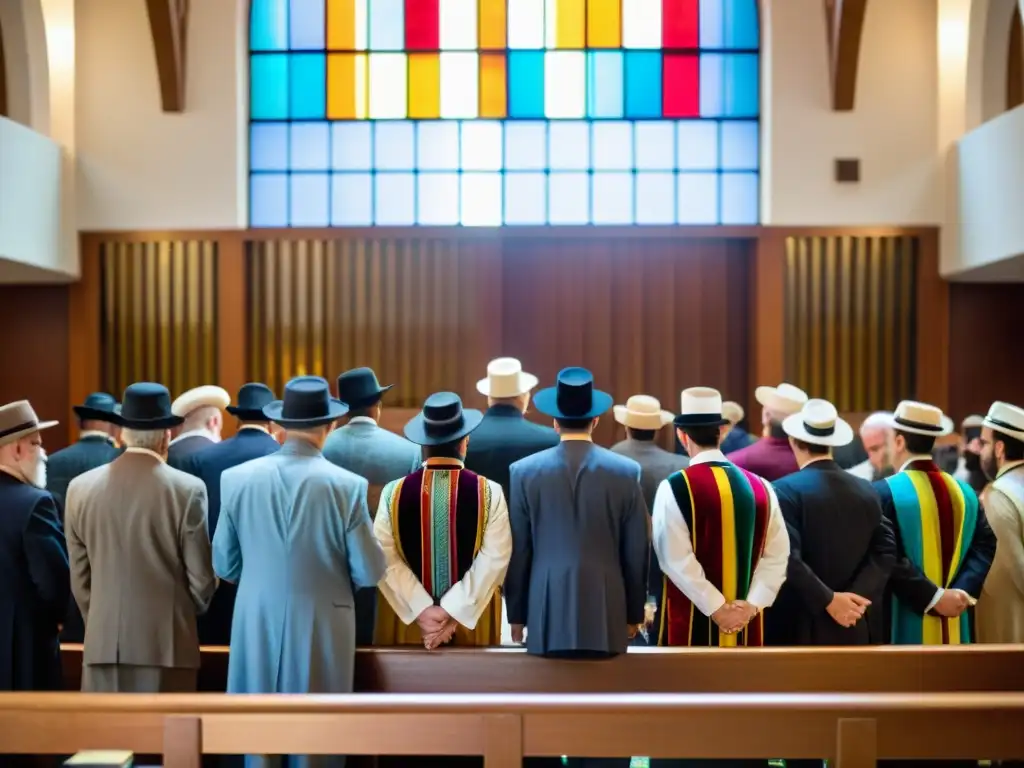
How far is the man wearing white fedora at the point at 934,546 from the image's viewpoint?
4.69 meters

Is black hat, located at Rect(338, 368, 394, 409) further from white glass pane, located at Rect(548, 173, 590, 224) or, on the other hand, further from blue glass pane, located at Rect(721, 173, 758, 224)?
blue glass pane, located at Rect(721, 173, 758, 224)

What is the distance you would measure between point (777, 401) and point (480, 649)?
6.84 ft

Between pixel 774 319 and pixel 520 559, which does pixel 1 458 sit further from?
pixel 774 319

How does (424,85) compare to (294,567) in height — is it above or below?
above

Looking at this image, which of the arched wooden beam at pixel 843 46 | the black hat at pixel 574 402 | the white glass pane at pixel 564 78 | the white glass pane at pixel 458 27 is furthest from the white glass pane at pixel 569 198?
the black hat at pixel 574 402

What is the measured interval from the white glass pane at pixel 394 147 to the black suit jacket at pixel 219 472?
5262 mm

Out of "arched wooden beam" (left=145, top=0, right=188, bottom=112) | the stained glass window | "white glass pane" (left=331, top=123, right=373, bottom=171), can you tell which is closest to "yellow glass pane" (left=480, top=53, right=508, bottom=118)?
the stained glass window

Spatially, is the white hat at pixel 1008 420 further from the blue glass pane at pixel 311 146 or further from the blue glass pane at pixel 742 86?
the blue glass pane at pixel 311 146

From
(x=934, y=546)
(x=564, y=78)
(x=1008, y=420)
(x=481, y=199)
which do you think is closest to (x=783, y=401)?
(x=1008, y=420)

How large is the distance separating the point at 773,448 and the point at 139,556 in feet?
9.31

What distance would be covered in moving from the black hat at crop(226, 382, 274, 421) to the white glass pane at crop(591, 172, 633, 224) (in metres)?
4.99

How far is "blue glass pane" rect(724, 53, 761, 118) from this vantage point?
9945mm

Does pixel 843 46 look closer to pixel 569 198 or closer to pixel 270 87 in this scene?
pixel 569 198

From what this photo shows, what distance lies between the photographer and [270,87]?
32.8 feet
